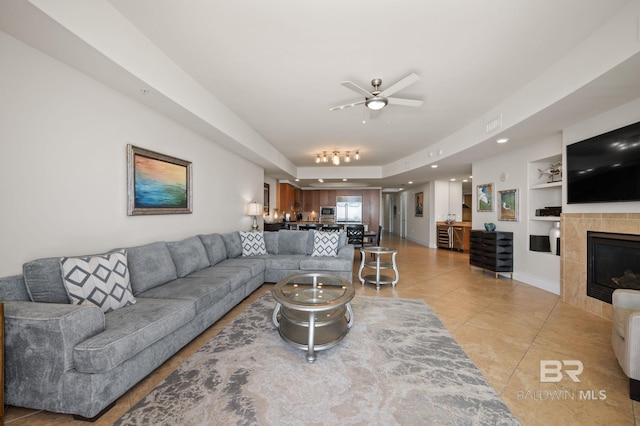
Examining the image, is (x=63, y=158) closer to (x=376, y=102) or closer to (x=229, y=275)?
(x=229, y=275)

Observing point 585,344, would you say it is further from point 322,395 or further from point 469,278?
point 322,395

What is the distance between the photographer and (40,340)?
54.9 inches

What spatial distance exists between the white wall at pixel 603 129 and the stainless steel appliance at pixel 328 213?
7.66 metres

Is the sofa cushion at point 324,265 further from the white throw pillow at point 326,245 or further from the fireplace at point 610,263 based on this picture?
the fireplace at point 610,263

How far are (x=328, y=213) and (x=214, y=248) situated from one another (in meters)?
7.27

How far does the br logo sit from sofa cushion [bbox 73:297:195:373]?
288 centimetres

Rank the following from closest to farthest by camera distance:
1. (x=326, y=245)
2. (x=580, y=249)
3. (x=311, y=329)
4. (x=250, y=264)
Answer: (x=311, y=329)
(x=580, y=249)
(x=250, y=264)
(x=326, y=245)

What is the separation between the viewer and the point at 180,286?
2502 mm

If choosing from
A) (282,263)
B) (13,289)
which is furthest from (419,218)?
(13,289)

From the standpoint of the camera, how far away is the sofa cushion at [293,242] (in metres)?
4.67

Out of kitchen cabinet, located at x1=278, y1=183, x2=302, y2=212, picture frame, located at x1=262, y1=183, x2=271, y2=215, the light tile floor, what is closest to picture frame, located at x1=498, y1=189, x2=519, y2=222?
the light tile floor

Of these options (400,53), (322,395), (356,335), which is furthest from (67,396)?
(400,53)

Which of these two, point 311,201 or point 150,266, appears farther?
point 311,201

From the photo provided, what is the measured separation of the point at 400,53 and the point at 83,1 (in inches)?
101
